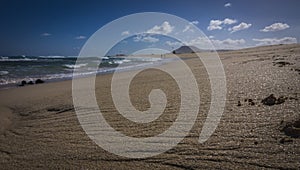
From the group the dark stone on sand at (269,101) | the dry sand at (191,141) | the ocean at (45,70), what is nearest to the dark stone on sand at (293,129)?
the dry sand at (191,141)

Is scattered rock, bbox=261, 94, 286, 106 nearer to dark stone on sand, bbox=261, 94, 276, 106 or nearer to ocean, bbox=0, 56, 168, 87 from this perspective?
dark stone on sand, bbox=261, 94, 276, 106

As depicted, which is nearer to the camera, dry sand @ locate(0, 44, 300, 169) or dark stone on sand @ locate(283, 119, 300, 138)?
dry sand @ locate(0, 44, 300, 169)

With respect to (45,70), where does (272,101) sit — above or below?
below

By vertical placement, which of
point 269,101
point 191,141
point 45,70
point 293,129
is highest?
point 45,70

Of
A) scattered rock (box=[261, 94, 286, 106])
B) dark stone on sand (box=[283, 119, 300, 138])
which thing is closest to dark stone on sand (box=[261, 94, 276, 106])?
scattered rock (box=[261, 94, 286, 106])

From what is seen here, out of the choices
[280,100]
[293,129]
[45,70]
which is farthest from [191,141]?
[45,70]

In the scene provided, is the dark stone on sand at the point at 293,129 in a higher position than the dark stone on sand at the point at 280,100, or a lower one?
lower

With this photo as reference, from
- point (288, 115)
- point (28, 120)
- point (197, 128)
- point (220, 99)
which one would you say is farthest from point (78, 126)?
point (288, 115)

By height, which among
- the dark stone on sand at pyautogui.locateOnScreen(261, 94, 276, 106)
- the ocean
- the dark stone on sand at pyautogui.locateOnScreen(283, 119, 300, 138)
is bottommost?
the dark stone on sand at pyautogui.locateOnScreen(283, 119, 300, 138)

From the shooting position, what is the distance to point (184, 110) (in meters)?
4.34

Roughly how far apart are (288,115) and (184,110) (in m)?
1.65

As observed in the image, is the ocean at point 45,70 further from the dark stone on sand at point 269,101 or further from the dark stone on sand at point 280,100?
the dark stone on sand at point 280,100

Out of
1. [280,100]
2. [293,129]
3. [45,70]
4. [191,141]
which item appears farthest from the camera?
[45,70]

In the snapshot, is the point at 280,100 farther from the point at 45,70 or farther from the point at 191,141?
the point at 45,70
